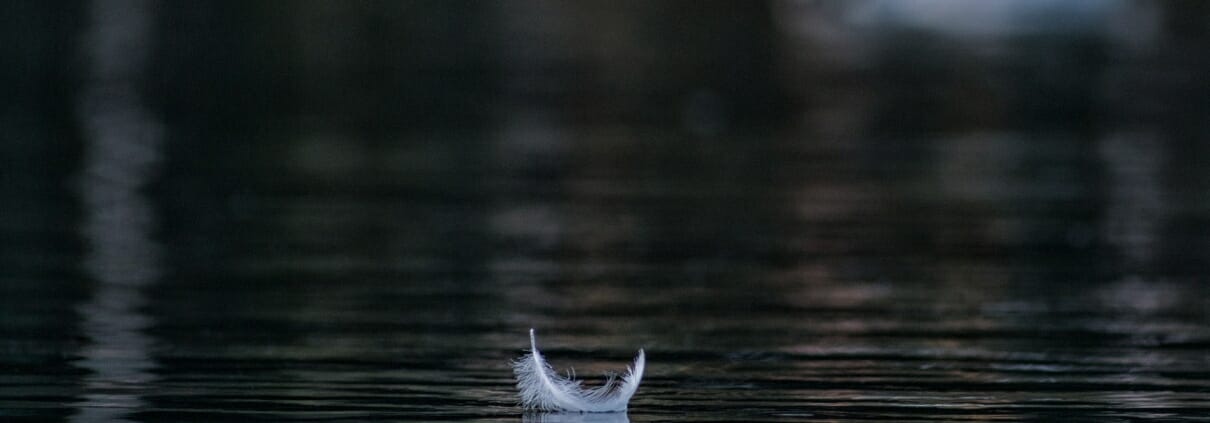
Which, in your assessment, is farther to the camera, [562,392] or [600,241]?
[600,241]

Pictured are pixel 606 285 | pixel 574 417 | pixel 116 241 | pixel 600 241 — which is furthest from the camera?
pixel 600 241

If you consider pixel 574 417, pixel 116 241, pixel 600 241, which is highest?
pixel 116 241

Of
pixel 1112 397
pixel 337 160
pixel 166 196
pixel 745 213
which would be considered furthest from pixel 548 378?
pixel 337 160

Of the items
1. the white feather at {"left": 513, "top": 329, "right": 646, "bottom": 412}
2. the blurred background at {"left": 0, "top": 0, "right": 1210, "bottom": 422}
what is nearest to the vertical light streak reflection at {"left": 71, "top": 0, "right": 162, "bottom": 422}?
the blurred background at {"left": 0, "top": 0, "right": 1210, "bottom": 422}

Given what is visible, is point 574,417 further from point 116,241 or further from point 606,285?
point 116,241

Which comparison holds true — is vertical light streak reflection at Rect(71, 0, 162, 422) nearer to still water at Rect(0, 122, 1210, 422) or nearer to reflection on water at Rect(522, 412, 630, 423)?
still water at Rect(0, 122, 1210, 422)

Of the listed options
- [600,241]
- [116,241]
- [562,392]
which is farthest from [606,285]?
[562,392]
